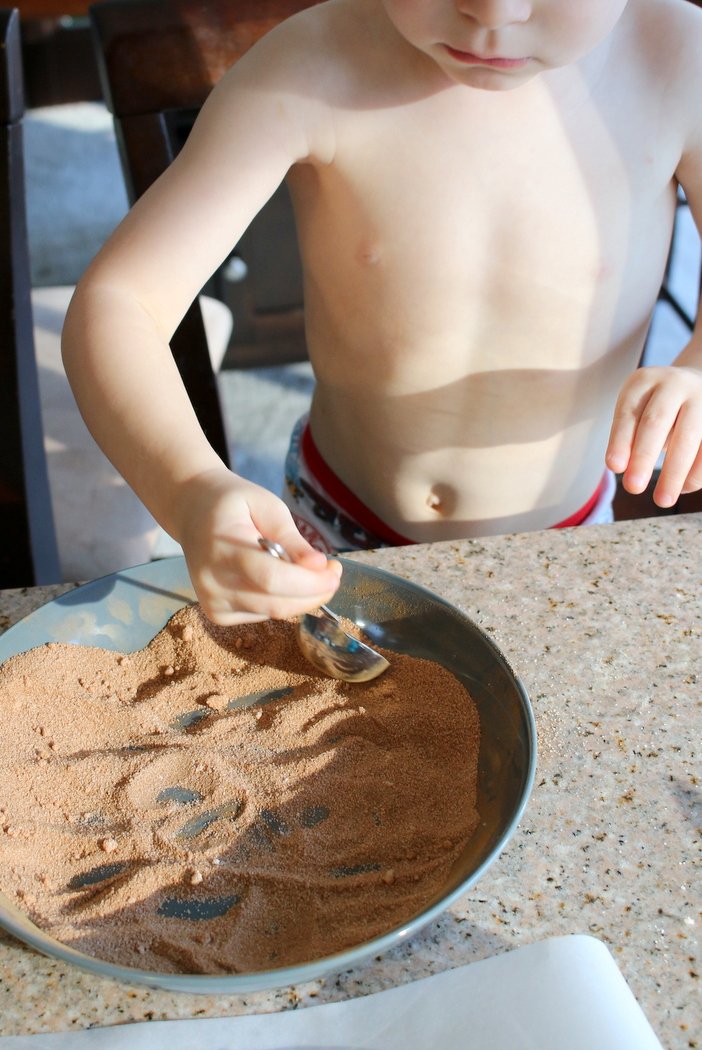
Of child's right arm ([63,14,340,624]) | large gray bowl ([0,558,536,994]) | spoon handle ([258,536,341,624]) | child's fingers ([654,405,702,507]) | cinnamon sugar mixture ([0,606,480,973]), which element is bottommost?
cinnamon sugar mixture ([0,606,480,973])

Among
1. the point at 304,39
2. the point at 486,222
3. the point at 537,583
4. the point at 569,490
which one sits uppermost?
the point at 304,39

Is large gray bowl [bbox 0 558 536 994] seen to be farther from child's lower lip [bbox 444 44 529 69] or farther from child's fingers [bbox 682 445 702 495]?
child's lower lip [bbox 444 44 529 69]

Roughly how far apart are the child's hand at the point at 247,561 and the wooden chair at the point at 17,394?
48 centimetres

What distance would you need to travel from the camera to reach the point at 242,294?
7.33 feet

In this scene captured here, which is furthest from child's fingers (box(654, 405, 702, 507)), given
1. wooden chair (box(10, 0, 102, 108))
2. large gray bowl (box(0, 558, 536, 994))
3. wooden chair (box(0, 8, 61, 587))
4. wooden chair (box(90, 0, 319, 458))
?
wooden chair (box(10, 0, 102, 108))

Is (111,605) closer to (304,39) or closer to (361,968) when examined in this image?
(361,968)

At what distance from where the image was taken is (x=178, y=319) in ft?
2.54

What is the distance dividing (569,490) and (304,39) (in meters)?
0.47

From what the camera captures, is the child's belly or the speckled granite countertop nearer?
the speckled granite countertop

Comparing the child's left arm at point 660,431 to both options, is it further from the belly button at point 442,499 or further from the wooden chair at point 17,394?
the wooden chair at point 17,394

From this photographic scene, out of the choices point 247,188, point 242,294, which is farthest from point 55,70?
point 247,188

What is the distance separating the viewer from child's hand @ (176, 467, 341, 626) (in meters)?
0.54

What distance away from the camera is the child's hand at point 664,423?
685mm

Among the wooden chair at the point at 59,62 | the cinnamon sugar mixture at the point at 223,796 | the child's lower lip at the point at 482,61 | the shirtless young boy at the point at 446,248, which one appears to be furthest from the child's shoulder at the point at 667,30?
the wooden chair at the point at 59,62
